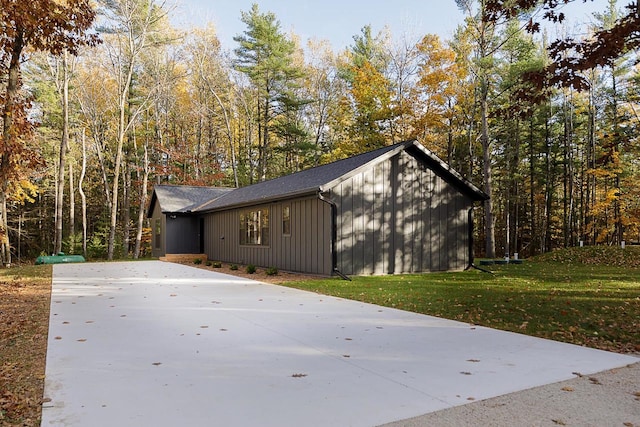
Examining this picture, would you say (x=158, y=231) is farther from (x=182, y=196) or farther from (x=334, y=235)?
(x=334, y=235)

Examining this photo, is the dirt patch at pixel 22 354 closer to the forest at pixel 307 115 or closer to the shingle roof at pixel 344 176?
the shingle roof at pixel 344 176

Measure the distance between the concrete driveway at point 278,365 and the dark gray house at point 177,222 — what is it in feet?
42.7

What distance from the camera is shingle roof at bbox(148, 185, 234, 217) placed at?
19.6 metres

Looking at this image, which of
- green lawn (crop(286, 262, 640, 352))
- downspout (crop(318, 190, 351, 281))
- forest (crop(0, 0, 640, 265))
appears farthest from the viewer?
forest (crop(0, 0, 640, 265))

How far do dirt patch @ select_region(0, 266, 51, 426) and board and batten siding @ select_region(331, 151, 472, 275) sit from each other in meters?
6.50

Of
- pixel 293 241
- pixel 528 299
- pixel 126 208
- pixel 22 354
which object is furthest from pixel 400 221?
pixel 126 208

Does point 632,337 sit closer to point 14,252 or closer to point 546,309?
point 546,309

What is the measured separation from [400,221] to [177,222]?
38.2 feet

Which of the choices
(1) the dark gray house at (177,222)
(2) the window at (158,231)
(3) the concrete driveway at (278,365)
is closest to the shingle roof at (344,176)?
(1) the dark gray house at (177,222)

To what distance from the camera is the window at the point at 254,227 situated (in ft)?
46.0

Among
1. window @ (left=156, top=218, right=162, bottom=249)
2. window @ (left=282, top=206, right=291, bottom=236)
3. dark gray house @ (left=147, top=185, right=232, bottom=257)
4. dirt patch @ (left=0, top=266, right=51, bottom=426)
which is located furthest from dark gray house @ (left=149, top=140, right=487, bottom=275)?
window @ (left=156, top=218, right=162, bottom=249)

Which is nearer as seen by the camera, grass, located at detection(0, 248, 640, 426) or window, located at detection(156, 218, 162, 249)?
grass, located at detection(0, 248, 640, 426)

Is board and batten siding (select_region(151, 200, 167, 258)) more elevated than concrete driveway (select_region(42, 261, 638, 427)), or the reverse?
board and batten siding (select_region(151, 200, 167, 258))

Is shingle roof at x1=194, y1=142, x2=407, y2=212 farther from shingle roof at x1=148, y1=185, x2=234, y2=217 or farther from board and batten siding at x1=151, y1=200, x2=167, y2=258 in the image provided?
board and batten siding at x1=151, y1=200, x2=167, y2=258
